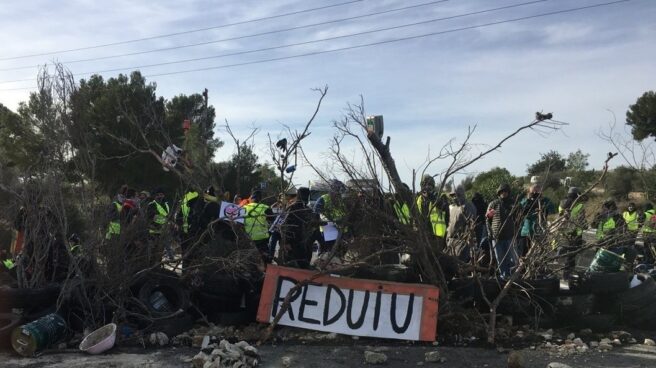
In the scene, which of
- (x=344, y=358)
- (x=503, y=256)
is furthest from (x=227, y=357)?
(x=503, y=256)

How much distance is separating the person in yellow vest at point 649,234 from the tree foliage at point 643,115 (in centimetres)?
3738

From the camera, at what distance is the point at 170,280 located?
667cm

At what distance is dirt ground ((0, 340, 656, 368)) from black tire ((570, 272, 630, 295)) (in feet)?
2.42

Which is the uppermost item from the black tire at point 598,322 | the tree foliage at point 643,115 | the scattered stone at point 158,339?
the tree foliage at point 643,115

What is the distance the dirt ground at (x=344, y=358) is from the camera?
5289 mm

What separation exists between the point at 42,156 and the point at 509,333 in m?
6.00

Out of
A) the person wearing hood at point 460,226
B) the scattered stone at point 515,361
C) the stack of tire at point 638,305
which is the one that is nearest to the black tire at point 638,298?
the stack of tire at point 638,305

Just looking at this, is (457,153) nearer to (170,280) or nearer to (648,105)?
(170,280)

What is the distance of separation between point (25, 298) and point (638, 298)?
21.8 feet

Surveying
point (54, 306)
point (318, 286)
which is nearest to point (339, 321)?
point (318, 286)

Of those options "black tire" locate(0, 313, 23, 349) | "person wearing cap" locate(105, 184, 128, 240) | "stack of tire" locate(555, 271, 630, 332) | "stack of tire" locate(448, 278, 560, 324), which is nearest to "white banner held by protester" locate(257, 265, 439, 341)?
"stack of tire" locate(448, 278, 560, 324)

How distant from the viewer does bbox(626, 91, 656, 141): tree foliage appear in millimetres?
45406

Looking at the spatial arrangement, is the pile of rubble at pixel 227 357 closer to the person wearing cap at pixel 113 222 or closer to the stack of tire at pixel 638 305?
the person wearing cap at pixel 113 222

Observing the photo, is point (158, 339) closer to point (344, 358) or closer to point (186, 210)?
point (344, 358)
